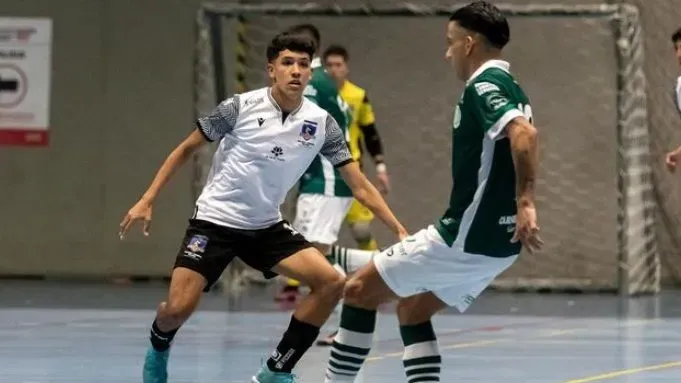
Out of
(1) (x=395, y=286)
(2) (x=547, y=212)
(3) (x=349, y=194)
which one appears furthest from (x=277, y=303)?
(1) (x=395, y=286)

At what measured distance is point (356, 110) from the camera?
37.6 feet

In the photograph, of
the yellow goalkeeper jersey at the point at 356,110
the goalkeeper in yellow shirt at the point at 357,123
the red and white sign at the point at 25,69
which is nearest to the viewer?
the goalkeeper in yellow shirt at the point at 357,123

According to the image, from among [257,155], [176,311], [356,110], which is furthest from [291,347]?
[356,110]

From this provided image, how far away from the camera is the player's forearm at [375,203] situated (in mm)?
7002

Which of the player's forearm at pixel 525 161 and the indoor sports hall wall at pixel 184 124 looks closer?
the player's forearm at pixel 525 161

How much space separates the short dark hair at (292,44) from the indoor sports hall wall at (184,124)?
770 centimetres

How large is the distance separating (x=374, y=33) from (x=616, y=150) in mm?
2878

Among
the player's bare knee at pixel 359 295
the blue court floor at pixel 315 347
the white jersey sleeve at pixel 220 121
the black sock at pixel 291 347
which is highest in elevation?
the white jersey sleeve at pixel 220 121

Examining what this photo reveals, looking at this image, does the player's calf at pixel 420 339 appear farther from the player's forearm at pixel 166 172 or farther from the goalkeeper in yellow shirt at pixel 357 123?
the goalkeeper in yellow shirt at pixel 357 123

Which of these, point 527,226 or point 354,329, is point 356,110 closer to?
point 354,329

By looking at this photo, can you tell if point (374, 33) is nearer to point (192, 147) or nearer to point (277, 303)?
point (277, 303)

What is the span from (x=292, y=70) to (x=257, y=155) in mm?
484

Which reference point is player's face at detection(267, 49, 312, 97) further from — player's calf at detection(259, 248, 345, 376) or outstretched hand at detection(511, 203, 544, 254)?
outstretched hand at detection(511, 203, 544, 254)

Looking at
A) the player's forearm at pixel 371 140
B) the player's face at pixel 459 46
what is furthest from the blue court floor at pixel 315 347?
the player's face at pixel 459 46
